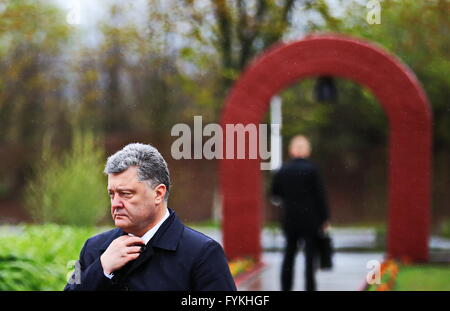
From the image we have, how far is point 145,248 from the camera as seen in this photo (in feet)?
7.29

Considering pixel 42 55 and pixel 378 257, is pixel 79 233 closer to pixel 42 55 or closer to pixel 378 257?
pixel 378 257

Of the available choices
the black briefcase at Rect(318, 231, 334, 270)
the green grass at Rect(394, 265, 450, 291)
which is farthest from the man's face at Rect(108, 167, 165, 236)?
the green grass at Rect(394, 265, 450, 291)

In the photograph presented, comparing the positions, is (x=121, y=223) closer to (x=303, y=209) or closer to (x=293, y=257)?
(x=303, y=209)

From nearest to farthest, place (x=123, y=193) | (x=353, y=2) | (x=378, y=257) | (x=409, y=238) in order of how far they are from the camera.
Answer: (x=123, y=193) → (x=409, y=238) → (x=378, y=257) → (x=353, y=2)

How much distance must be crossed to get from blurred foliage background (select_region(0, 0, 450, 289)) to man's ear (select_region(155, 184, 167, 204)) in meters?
7.21

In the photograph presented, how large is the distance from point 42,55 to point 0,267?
12795 millimetres

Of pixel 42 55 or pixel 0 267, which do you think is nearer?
pixel 0 267

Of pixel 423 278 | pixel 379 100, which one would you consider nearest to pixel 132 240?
pixel 423 278

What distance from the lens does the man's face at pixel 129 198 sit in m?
2.21

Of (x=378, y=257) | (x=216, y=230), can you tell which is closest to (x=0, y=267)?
(x=378, y=257)

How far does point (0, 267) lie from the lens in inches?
211

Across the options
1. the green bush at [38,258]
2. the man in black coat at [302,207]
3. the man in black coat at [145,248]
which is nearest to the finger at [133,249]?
the man in black coat at [145,248]

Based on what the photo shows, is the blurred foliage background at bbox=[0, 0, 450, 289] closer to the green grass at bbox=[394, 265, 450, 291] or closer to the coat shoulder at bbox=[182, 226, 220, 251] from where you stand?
the green grass at bbox=[394, 265, 450, 291]

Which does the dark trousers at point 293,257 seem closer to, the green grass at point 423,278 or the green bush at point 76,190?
the green grass at point 423,278
